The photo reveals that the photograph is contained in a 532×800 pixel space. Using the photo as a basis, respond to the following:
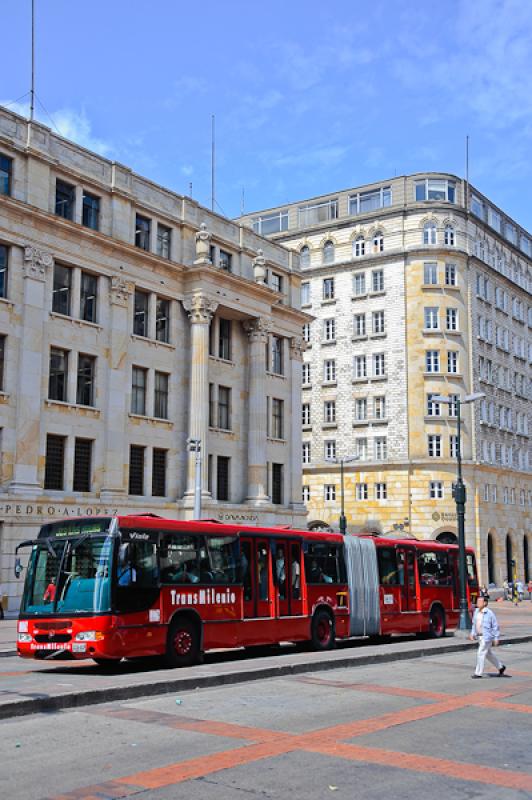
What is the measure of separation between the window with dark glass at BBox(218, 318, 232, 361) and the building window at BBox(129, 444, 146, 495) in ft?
25.0

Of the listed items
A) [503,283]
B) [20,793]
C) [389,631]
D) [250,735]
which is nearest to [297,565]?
[389,631]

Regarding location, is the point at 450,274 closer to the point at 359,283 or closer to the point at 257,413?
the point at 359,283

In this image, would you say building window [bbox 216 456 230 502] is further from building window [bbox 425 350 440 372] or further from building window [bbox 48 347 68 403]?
building window [bbox 425 350 440 372]

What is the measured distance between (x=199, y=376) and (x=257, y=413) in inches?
181

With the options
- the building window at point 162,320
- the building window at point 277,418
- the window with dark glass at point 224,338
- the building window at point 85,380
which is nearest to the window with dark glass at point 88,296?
the building window at point 85,380

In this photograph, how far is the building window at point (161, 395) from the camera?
137 ft

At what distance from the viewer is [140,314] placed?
41.6m

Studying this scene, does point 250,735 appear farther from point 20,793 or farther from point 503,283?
point 503,283

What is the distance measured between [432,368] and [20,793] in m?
57.5

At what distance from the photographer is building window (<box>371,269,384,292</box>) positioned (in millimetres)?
66250

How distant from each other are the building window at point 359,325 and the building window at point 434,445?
9.24 m

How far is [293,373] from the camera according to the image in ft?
164

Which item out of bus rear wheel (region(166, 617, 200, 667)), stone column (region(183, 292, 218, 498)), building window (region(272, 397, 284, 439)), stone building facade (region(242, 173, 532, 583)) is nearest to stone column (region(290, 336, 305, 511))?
building window (region(272, 397, 284, 439))

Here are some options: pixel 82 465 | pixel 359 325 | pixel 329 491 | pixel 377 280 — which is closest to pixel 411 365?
pixel 359 325
